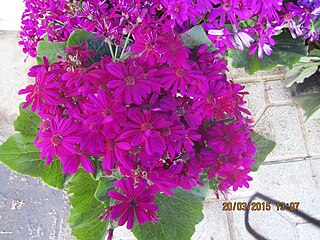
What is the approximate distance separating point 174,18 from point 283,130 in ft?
3.03

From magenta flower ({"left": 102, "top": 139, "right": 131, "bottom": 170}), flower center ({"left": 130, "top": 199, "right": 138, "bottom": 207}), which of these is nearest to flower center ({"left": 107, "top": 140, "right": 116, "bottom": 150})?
magenta flower ({"left": 102, "top": 139, "right": 131, "bottom": 170})

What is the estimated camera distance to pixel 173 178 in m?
0.77

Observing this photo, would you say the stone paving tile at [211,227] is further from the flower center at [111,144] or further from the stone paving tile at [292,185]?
the flower center at [111,144]

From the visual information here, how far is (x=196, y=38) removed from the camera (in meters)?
0.90

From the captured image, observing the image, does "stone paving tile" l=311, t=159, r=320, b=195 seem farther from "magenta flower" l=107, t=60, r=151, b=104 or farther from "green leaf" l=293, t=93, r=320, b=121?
"magenta flower" l=107, t=60, r=151, b=104

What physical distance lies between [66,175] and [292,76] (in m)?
0.97

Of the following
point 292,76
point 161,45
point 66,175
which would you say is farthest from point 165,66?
point 292,76

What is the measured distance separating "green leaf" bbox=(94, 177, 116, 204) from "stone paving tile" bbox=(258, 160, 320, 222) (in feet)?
2.73

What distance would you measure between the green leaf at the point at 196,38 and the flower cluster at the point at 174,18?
0.02 meters

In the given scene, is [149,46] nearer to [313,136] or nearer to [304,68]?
[304,68]

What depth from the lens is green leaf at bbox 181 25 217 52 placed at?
90 centimetres

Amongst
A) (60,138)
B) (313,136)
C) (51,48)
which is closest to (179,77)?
(60,138)

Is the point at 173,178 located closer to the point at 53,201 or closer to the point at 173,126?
the point at 173,126

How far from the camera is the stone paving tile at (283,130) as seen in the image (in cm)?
161
